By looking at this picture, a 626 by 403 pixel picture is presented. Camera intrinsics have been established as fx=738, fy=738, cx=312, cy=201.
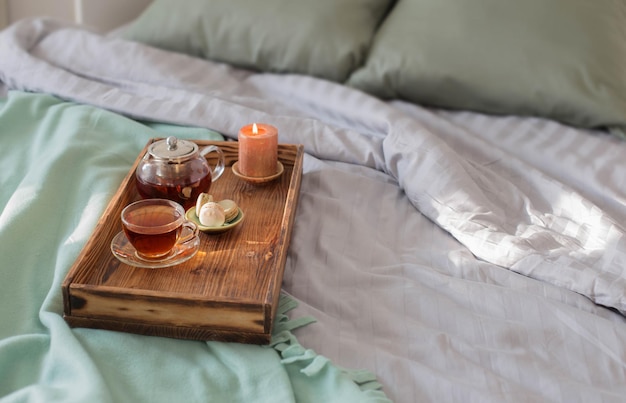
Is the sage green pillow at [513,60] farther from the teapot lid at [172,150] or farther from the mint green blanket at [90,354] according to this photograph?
the mint green blanket at [90,354]

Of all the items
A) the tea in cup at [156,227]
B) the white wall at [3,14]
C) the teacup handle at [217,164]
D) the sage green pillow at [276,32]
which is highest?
the tea in cup at [156,227]

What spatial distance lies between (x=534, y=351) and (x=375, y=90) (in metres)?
0.82

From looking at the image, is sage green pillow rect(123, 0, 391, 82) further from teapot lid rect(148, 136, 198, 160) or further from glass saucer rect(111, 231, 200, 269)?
glass saucer rect(111, 231, 200, 269)

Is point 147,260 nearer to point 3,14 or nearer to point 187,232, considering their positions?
point 187,232

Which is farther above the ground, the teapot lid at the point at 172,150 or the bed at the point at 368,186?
the teapot lid at the point at 172,150

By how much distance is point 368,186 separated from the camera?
123cm

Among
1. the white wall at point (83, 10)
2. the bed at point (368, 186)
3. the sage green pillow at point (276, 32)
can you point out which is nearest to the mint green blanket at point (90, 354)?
the bed at point (368, 186)

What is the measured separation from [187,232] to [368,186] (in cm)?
37

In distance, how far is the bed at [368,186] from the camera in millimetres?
833

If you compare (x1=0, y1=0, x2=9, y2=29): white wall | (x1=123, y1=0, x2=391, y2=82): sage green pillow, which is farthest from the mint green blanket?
(x1=0, y1=0, x2=9, y2=29): white wall

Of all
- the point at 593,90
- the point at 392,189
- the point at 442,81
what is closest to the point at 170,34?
the point at 442,81

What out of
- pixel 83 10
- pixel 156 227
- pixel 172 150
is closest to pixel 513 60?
pixel 172 150

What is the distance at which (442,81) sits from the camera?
1.51 m

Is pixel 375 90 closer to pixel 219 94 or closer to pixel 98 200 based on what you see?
pixel 219 94
